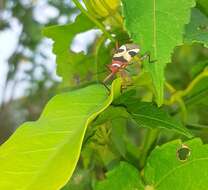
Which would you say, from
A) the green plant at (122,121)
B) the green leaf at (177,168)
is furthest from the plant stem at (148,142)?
the green leaf at (177,168)

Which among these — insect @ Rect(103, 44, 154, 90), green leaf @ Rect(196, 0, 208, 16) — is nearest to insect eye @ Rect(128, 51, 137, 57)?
insect @ Rect(103, 44, 154, 90)

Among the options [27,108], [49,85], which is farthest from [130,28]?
[27,108]

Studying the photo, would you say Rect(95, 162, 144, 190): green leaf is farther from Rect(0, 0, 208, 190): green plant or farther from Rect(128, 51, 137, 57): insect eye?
Rect(128, 51, 137, 57): insect eye

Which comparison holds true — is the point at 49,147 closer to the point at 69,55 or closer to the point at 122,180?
the point at 122,180

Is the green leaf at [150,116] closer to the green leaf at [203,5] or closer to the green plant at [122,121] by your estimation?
the green plant at [122,121]

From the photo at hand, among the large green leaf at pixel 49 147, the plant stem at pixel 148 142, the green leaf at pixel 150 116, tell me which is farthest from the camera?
the plant stem at pixel 148 142

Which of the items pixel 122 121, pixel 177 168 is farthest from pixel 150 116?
pixel 122 121
